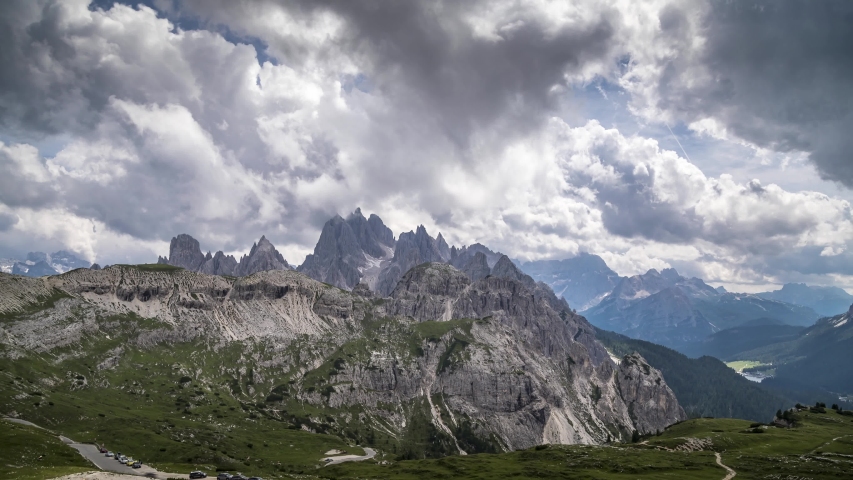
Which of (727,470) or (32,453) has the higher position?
(32,453)

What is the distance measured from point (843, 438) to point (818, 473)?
7391cm

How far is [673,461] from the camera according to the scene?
15688 cm

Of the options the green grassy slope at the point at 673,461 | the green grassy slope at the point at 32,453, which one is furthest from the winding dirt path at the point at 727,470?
the green grassy slope at the point at 32,453

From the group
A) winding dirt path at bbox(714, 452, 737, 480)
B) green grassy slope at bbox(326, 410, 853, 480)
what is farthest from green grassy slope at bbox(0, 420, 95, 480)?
winding dirt path at bbox(714, 452, 737, 480)

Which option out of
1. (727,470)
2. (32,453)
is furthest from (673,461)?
(32,453)

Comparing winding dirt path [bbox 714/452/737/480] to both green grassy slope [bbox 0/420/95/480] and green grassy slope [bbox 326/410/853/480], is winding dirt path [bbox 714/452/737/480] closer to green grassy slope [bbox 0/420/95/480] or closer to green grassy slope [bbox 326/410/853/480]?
green grassy slope [bbox 326/410/853/480]

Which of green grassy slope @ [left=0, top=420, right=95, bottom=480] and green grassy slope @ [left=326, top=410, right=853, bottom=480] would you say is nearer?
green grassy slope @ [left=0, top=420, right=95, bottom=480]

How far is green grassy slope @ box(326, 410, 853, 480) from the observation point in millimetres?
138575

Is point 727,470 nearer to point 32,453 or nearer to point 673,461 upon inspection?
point 673,461

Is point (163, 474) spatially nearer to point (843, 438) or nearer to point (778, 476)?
point (778, 476)

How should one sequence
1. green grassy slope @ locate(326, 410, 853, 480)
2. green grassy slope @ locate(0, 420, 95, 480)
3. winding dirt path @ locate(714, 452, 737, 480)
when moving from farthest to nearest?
green grassy slope @ locate(326, 410, 853, 480) → green grassy slope @ locate(0, 420, 95, 480) → winding dirt path @ locate(714, 452, 737, 480)

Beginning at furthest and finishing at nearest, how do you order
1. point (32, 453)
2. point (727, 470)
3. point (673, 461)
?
point (673, 461) → point (32, 453) → point (727, 470)

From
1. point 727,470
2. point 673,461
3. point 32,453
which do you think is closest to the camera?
point 727,470

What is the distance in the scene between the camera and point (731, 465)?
147 meters
